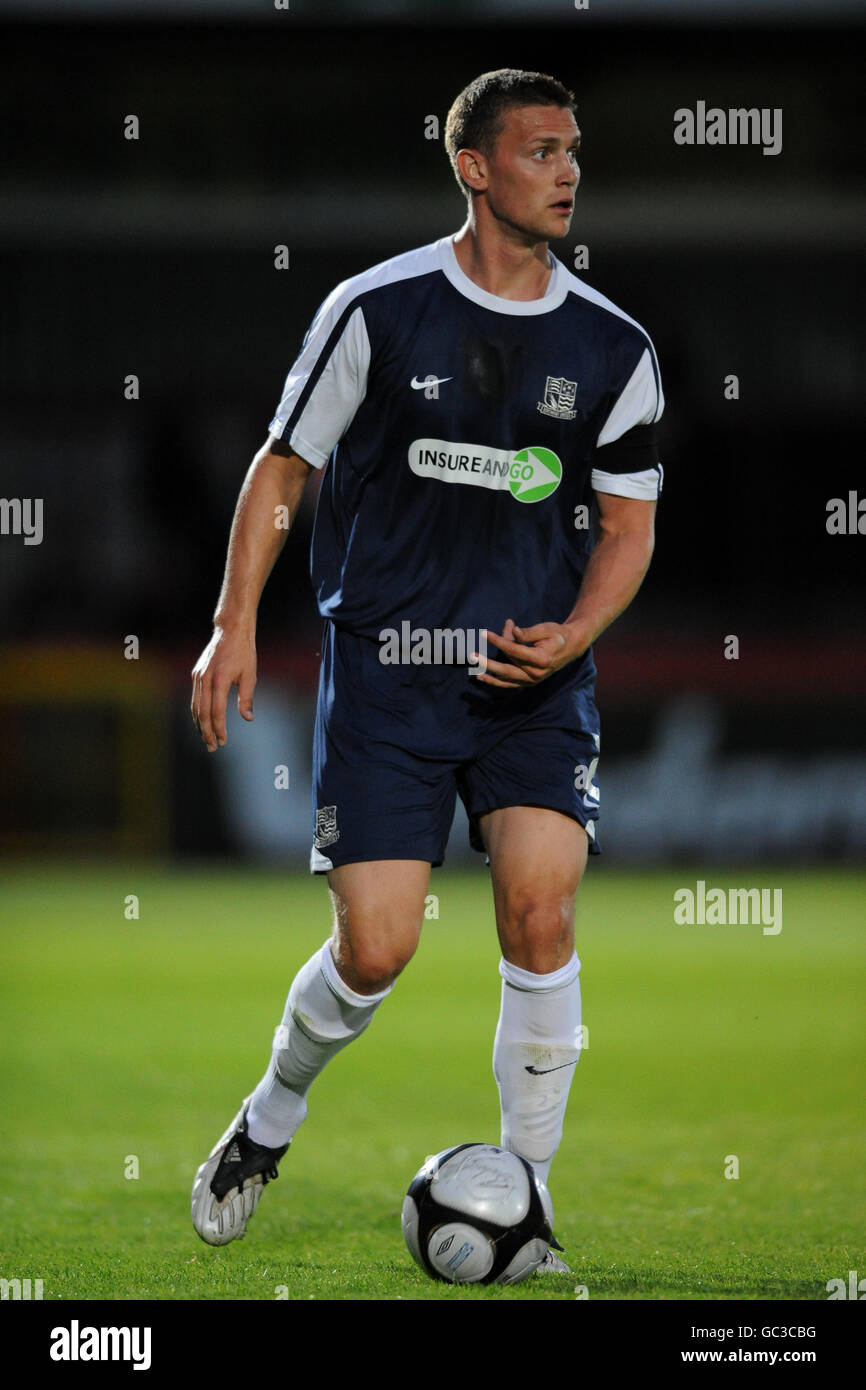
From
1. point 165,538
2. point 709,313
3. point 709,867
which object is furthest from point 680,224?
point 709,867

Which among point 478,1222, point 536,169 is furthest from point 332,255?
point 478,1222

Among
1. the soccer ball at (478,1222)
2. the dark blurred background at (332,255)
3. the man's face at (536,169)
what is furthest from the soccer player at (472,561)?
the dark blurred background at (332,255)

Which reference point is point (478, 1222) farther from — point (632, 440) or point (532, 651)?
point (632, 440)

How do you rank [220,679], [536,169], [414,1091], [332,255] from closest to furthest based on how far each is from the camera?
[220,679] → [536,169] → [414,1091] → [332,255]

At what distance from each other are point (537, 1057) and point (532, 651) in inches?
35.0

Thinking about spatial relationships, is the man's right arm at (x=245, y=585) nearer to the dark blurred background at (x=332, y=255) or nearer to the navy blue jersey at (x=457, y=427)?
the navy blue jersey at (x=457, y=427)

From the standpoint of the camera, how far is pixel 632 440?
4070 millimetres

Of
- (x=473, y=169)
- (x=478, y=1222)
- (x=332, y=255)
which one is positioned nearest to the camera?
(x=478, y=1222)

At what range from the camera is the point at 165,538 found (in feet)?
49.9

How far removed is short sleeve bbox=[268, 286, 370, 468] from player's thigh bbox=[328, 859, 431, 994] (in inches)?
33.5

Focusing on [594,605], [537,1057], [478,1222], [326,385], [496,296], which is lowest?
[478,1222]

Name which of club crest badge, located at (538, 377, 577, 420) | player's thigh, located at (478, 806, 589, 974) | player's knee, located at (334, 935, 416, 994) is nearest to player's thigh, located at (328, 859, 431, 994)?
player's knee, located at (334, 935, 416, 994)

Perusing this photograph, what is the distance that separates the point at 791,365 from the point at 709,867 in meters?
5.92

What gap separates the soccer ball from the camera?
363 cm
